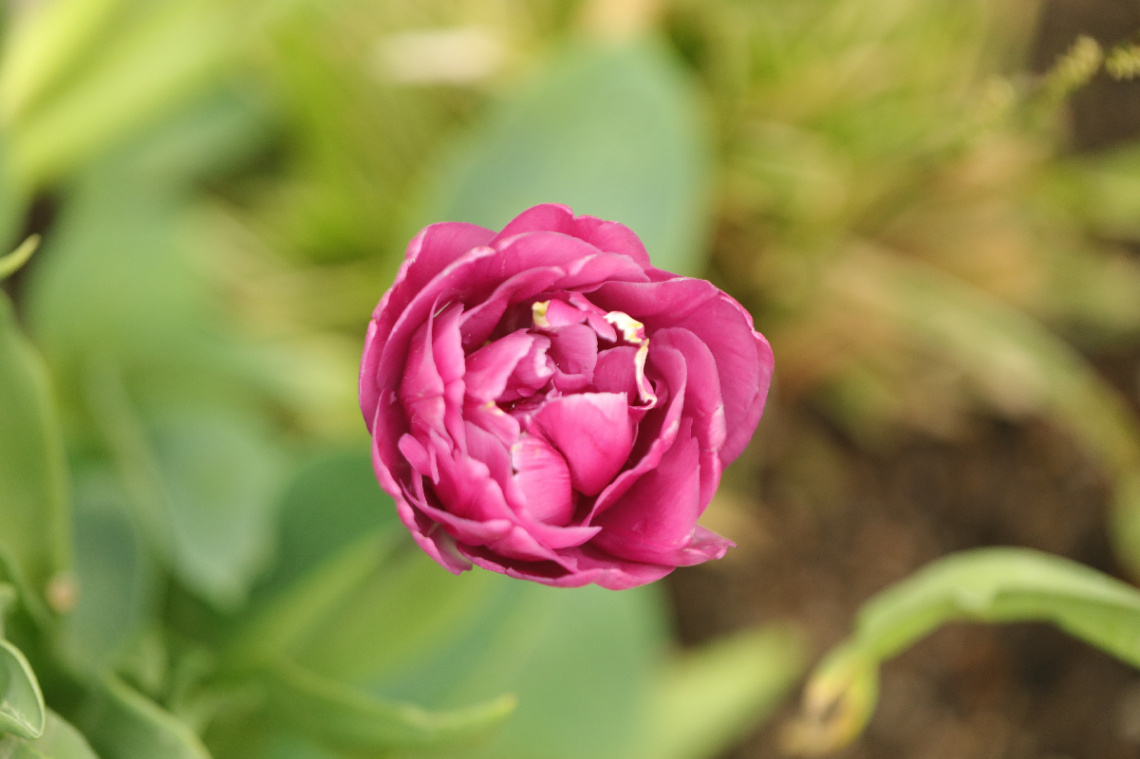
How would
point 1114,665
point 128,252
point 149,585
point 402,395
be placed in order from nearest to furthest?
1. point 402,395
2. point 149,585
3. point 128,252
4. point 1114,665

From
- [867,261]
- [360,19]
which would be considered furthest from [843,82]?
[360,19]

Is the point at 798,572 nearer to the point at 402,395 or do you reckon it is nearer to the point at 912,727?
the point at 912,727

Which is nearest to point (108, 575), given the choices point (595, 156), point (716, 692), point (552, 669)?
point (552, 669)

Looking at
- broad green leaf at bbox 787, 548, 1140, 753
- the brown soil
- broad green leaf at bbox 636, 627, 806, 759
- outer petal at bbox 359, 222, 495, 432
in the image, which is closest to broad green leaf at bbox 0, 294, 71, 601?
outer petal at bbox 359, 222, 495, 432

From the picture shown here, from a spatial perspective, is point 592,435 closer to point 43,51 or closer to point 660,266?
point 660,266

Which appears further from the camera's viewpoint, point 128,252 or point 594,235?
point 128,252

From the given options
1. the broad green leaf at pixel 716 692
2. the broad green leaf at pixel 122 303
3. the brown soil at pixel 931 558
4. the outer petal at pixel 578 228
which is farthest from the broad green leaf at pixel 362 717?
the brown soil at pixel 931 558

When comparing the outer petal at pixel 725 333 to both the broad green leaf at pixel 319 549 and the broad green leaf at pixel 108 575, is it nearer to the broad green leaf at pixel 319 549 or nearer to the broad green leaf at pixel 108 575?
the broad green leaf at pixel 319 549
